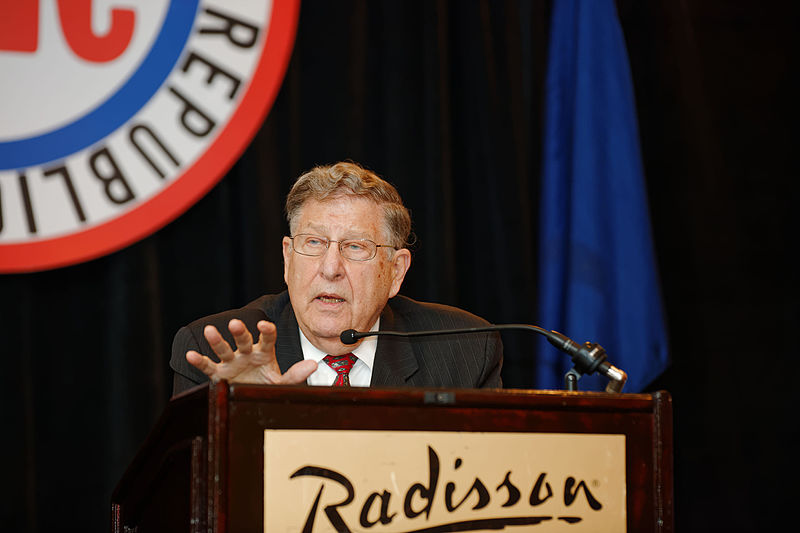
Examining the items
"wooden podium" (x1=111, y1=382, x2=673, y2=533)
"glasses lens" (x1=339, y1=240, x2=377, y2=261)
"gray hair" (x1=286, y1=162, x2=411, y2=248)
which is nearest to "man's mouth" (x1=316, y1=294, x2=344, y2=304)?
"glasses lens" (x1=339, y1=240, x2=377, y2=261)

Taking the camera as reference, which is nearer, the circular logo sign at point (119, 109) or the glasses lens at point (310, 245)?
the glasses lens at point (310, 245)

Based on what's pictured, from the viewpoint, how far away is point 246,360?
4.67ft

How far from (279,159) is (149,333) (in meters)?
0.61

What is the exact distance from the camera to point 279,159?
2559 millimetres

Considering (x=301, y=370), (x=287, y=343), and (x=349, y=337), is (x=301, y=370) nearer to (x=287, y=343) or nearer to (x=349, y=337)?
(x=349, y=337)

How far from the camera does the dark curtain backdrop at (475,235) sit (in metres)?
2.36

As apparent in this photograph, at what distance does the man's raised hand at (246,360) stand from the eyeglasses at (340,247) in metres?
0.60

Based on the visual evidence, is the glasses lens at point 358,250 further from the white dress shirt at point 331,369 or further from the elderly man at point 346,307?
the white dress shirt at point 331,369

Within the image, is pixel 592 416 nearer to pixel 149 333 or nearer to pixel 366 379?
pixel 366 379

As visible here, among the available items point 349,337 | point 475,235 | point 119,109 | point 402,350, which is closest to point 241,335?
point 349,337

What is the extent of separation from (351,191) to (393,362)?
0.42 meters

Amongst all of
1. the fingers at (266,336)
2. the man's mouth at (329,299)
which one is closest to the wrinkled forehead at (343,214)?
the man's mouth at (329,299)

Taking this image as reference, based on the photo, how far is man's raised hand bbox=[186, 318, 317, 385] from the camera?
133cm

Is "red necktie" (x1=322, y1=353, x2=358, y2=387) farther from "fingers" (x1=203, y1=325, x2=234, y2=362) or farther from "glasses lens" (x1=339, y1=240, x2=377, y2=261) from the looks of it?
"fingers" (x1=203, y1=325, x2=234, y2=362)
